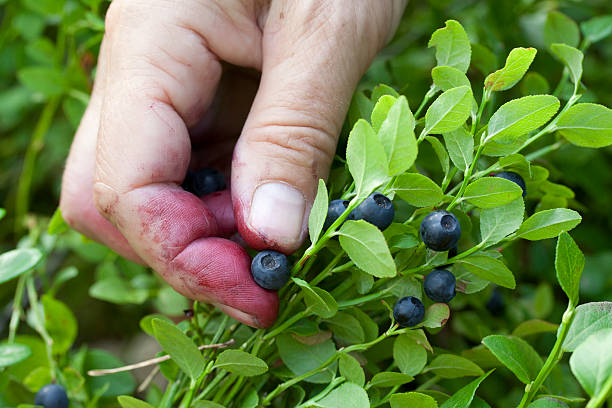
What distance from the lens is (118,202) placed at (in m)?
0.81

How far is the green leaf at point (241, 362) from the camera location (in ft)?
2.08

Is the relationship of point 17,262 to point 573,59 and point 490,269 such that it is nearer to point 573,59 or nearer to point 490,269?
point 490,269

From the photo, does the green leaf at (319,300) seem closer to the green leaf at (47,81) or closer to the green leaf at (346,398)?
the green leaf at (346,398)

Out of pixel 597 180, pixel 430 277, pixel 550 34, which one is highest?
pixel 550 34

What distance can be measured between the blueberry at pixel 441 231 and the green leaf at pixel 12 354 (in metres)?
0.55

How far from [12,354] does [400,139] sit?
23.9 inches

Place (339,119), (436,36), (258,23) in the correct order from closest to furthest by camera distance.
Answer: (436,36) < (339,119) < (258,23)

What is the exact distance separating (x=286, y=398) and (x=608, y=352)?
0.42 meters

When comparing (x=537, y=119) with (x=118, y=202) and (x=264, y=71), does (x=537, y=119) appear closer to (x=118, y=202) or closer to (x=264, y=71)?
(x=264, y=71)

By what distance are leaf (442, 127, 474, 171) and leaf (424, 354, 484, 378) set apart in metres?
0.23

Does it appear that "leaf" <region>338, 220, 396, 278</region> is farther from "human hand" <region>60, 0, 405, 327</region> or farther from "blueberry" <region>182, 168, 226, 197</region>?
"blueberry" <region>182, 168, 226, 197</region>

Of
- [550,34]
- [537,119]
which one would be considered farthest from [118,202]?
[550,34]

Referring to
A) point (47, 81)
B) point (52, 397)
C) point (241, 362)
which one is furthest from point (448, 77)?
point (47, 81)

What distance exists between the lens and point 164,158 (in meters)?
0.82
